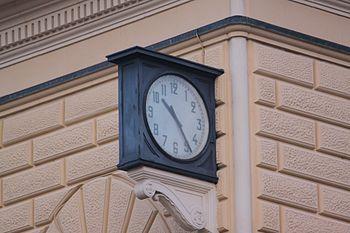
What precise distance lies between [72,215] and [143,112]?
2.11 m

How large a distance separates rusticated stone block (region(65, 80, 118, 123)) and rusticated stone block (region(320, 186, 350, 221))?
6.79 feet

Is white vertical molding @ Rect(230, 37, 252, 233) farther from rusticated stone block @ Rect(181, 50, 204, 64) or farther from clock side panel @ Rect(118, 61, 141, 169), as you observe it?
clock side panel @ Rect(118, 61, 141, 169)

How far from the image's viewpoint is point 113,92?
1767 centimetres

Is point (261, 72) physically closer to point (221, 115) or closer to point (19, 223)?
point (221, 115)

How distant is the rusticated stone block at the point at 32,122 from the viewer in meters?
18.2

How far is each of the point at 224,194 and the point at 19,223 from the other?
2.58 metres

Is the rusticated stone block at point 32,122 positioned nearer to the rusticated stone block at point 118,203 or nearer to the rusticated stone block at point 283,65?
the rusticated stone block at point 118,203

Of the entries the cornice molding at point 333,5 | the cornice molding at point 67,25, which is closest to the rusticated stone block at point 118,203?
the cornice molding at point 67,25

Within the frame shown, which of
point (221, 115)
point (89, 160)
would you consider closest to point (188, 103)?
point (221, 115)

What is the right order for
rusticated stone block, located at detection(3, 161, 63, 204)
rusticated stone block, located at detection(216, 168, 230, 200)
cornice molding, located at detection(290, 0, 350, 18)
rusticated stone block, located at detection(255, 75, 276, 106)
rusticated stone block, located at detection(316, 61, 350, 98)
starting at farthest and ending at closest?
rusticated stone block, located at detection(3, 161, 63, 204)
cornice molding, located at detection(290, 0, 350, 18)
rusticated stone block, located at detection(316, 61, 350, 98)
rusticated stone block, located at detection(255, 75, 276, 106)
rusticated stone block, located at detection(216, 168, 230, 200)

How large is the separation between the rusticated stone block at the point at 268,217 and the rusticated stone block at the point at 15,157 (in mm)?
2769

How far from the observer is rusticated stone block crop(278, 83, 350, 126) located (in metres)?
17.0

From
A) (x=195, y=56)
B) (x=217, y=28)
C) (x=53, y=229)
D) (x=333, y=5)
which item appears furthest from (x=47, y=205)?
(x=333, y=5)

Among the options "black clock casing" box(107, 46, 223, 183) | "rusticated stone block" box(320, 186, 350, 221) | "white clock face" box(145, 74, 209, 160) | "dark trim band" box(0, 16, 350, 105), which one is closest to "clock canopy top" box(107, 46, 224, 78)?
"black clock casing" box(107, 46, 223, 183)
